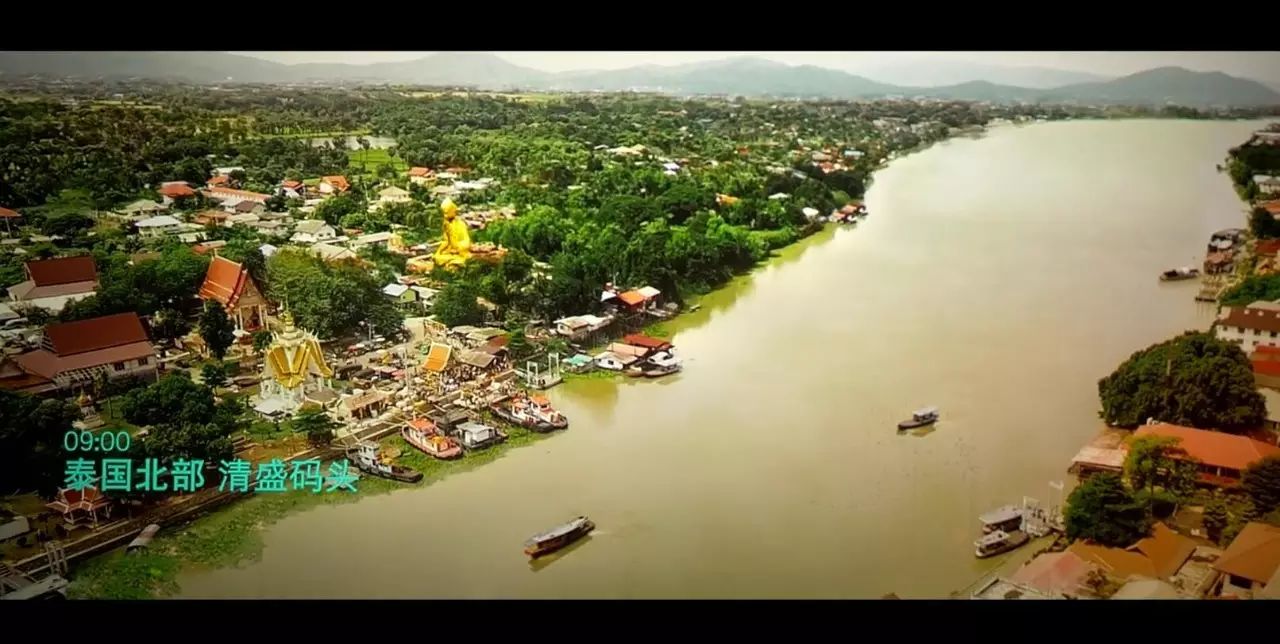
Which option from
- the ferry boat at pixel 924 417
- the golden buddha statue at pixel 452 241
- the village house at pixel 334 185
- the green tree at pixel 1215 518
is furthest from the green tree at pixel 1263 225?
the village house at pixel 334 185

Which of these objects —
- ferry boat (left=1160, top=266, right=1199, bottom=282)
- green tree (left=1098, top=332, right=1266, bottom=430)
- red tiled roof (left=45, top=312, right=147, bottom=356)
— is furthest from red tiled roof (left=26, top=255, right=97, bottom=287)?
ferry boat (left=1160, top=266, right=1199, bottom=282)

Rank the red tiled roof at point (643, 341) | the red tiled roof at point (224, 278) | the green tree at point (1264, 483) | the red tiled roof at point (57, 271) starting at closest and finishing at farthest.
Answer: the green tree at point (1264, 483), the red tiled roof at point (57, 271), the red tiled roof at point (224, 278), the red tiled roof at point (643, 341)

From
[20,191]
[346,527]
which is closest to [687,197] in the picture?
[346,527]

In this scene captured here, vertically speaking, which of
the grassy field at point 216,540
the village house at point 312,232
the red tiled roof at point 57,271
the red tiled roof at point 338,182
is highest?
the red tiled roof at point 338,182

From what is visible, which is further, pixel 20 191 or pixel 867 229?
pixel 867 229

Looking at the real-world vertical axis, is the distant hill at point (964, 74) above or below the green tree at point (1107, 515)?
above

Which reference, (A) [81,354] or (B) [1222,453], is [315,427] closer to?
(A) [81,354]

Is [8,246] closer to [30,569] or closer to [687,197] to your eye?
[30,569]

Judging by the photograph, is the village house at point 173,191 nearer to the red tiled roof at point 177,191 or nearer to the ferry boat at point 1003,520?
the red tiled roof at point 177,191
